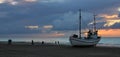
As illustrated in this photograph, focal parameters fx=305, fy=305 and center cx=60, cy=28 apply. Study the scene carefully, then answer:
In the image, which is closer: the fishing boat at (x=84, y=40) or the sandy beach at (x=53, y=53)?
the sandy beach at (x=53, y=53)

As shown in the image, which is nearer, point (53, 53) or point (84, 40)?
point (53, 53)

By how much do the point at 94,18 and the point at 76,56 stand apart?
52.6 m

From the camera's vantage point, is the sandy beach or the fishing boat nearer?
the sandy beach

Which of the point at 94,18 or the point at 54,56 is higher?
the point at 94,18

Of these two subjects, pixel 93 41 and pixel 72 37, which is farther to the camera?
pixel 93 41

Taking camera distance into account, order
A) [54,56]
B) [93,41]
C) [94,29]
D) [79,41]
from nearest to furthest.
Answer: [54,56] → [79,41] → [93,41] → [94,29]

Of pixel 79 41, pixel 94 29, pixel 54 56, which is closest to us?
pixel 54 56

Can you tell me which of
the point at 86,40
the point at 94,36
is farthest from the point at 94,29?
the point at 86,40

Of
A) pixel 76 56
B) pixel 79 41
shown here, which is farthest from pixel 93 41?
pixel 76 56

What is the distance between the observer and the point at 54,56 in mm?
41969

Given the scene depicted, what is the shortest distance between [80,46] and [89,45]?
359cm

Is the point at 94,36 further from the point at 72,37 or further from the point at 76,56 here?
the point at 76,56

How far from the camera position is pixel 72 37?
7588 centimetres

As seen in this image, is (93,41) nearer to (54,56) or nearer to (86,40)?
(86,40)
